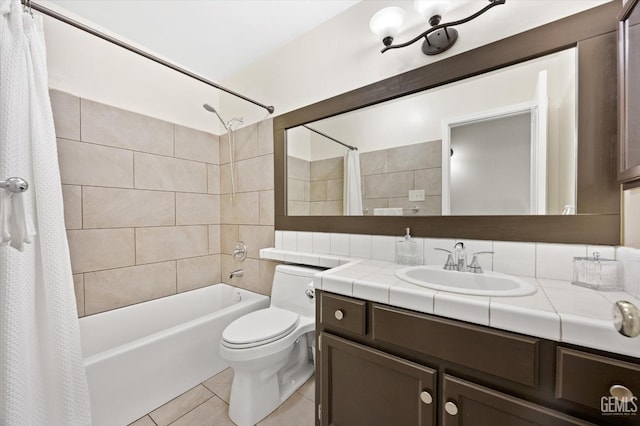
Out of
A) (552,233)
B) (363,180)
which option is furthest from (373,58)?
(552,233)

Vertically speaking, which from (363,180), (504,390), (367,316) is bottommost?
(504,390)

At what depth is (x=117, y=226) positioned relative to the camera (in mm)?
1770

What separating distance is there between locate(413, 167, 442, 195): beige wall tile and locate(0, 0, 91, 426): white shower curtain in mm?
1798

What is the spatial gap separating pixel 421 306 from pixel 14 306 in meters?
1.59

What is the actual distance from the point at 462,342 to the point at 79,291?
2.19 meters

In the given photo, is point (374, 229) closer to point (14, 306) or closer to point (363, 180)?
point (363, 180)

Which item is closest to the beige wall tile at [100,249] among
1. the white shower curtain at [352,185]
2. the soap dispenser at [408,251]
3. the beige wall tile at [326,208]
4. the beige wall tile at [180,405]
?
the beige wall tile at [180,405]

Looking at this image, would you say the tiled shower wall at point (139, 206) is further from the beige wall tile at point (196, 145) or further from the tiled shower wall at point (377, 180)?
the tiled shower wall at point (377, 180)

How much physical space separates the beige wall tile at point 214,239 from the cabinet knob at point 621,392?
8.11ft

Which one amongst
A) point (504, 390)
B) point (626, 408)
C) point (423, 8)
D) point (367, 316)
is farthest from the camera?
point (423, 8)

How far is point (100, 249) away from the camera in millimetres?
1692

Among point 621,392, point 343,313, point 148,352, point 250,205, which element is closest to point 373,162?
point 343,313

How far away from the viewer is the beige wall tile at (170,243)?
6.24ft

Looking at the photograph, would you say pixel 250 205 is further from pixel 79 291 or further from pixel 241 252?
pixel 79 291
